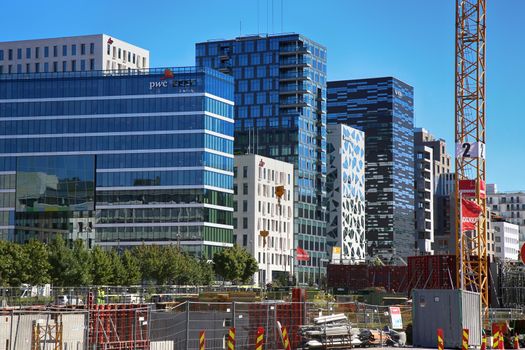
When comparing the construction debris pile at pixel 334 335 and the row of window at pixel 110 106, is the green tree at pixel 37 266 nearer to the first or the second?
the row of window at pixel 110 106

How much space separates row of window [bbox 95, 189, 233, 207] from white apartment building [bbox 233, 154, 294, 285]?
710 inches

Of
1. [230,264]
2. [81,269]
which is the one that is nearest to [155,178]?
[230,264]

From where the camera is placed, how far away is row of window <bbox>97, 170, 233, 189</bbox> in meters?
152

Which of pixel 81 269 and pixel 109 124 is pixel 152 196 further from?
pixel 81 269

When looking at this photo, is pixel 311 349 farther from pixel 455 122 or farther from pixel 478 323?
pixel 455 122

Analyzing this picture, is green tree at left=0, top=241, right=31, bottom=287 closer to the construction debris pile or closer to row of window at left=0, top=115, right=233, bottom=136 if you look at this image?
row of window at left=0, top=115, right=233, bottom=136

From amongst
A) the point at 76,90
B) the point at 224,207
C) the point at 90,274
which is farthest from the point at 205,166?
the point at 90,274

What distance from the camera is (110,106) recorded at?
154375 mm

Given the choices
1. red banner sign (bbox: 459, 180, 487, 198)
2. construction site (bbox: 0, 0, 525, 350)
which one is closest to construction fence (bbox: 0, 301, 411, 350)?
construction site (bbox: 0, 0, 525, 350)

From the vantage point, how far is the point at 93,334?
43.3m

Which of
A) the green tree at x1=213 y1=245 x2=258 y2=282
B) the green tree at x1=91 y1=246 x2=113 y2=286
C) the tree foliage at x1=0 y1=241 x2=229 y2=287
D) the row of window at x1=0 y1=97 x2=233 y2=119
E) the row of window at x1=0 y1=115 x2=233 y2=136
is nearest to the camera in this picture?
the tree foliage at x1=0 y1=241 x2=229 y2=287

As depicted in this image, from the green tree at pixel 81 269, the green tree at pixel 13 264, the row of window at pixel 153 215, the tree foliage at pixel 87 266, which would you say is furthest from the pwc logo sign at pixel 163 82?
the green tree at pixel 13 264

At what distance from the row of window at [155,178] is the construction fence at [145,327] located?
101159 millimetres

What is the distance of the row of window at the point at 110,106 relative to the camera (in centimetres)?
15288
